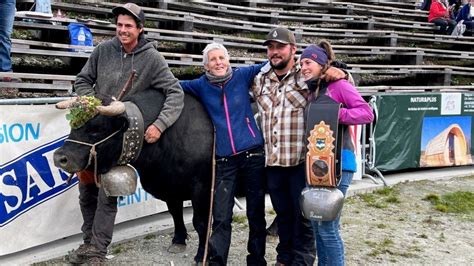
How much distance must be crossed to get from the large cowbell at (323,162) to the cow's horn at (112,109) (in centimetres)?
134

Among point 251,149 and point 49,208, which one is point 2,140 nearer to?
point 49,208

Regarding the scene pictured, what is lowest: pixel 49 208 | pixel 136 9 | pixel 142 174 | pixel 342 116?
pixel 49 208

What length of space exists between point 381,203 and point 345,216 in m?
0.93

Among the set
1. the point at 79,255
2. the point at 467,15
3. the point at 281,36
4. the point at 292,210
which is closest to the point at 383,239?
the point at 292,210

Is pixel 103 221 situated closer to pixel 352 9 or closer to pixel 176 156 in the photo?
pixel 176 156

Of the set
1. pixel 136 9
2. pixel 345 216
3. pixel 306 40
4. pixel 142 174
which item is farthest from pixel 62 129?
pixel 306 40

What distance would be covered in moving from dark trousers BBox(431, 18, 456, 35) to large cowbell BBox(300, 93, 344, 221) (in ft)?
54.7

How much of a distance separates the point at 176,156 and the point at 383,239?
2.68m

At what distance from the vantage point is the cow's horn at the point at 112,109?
13.7ft

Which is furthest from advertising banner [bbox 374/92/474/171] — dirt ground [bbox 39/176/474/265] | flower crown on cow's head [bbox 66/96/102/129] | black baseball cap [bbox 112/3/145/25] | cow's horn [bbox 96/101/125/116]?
flower crown on cow's head [bbox 66/96/102/129]

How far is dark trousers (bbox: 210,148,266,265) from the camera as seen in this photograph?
4.83 m

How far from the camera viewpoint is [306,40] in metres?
15.7

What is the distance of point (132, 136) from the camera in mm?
4445

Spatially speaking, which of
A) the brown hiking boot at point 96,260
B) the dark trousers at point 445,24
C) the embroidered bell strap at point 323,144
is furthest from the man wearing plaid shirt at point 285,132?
the dark trousers at point 445,24
